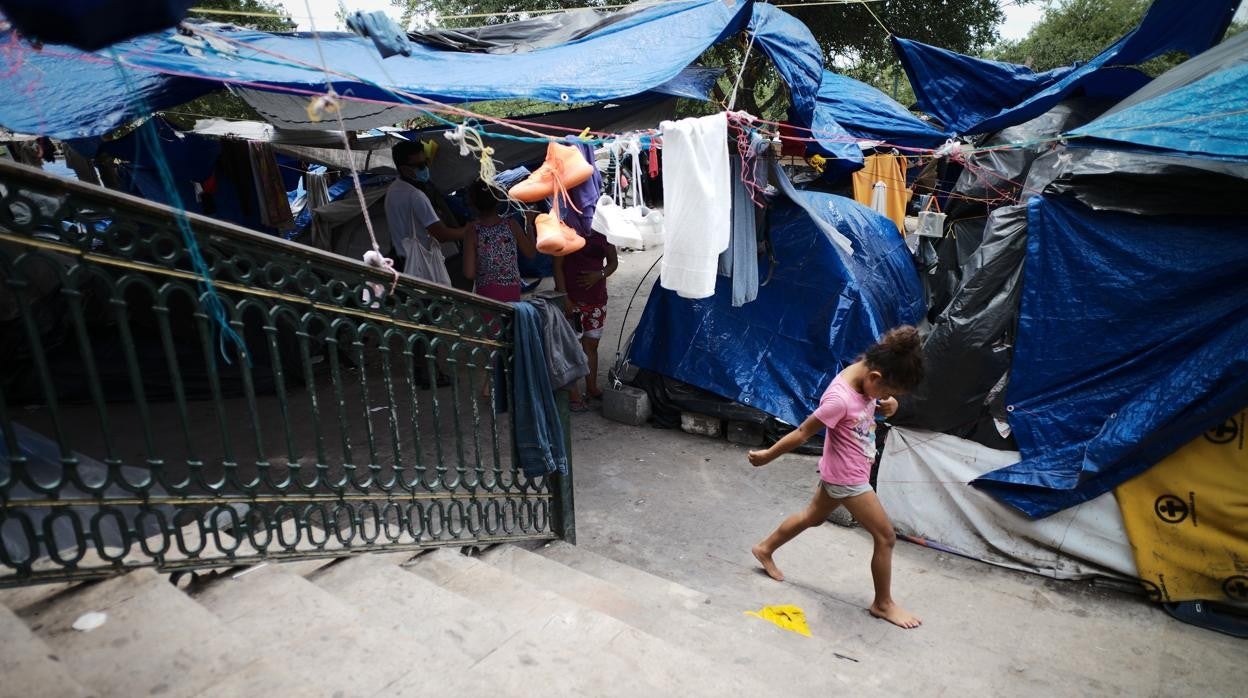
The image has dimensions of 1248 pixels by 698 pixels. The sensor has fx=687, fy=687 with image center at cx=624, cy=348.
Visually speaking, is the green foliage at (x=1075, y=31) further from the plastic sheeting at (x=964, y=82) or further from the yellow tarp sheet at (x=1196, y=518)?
the yellow tarp sheet at (x=1196, y=518)

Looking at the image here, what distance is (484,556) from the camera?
3.39m

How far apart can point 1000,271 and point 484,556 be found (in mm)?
3659

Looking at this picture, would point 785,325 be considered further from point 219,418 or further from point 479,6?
point 479,6

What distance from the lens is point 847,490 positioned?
351 cm

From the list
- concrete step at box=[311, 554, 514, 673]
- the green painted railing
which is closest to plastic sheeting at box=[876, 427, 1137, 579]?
the green painted railing

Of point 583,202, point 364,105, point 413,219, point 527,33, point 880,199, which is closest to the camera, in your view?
point 583,202

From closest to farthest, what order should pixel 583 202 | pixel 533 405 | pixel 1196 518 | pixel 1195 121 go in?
pixel 533 405 → pixel 1195 121 → pixel 1196 518 → pixel 583 202

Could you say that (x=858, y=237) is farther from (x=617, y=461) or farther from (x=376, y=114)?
(x=376, y=114)

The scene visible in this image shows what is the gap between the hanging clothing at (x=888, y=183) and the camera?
9930mm

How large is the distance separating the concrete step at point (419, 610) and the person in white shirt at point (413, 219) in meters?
3.27

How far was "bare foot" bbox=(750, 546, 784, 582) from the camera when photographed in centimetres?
401

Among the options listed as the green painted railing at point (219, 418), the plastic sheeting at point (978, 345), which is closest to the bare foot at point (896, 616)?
the plastic sheeting at point (978, 345)

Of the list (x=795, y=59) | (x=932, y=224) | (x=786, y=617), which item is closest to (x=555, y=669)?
(x=786, y=617)

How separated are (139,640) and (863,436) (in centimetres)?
303
